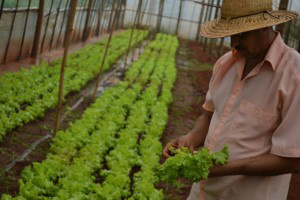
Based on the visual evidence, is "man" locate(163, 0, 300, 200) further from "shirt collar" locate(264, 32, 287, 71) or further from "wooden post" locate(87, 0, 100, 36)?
"wooden post" locate(87, 0, 100, 36)

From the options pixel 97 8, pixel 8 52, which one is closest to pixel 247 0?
pixel 8 52

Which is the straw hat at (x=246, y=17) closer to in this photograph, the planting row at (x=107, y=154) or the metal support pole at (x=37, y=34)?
the planting row at (x=107, y=154)

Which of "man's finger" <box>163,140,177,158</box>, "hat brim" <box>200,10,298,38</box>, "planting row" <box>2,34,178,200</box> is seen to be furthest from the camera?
"planting row" <box>2,34,178,200</box>

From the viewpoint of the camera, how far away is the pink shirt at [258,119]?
2.37 metres

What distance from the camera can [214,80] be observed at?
2.87m

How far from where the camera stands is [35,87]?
9625 mm

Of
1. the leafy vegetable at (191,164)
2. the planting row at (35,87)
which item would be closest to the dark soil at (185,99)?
the planting row at (35,87)

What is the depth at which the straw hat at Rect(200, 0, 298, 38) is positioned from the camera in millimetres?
2455

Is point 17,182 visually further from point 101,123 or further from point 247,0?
point 247,0

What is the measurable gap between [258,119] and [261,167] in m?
0.25

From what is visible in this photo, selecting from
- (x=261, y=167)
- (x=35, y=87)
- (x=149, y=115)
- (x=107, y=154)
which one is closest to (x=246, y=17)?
(x=261, y=167)

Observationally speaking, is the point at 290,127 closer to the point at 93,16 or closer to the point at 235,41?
the point at 235,41

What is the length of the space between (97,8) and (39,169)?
17097 mm

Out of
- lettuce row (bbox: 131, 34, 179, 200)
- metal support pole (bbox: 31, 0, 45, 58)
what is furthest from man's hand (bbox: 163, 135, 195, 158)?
metal support pole (bbox: 31, 0, 45, 58)
